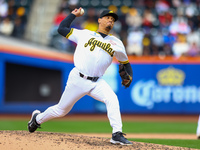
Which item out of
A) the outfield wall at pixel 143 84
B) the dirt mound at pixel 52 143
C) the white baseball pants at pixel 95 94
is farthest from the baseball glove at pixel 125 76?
the outfield wall at pixel 143 84

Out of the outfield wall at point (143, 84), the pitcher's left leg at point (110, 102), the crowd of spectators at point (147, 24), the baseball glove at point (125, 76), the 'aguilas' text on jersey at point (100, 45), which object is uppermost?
→ the crowd of spectators at point (147, 24)

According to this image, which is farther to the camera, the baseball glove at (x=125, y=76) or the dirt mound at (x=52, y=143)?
the baseball glove at (x=125, y=76)

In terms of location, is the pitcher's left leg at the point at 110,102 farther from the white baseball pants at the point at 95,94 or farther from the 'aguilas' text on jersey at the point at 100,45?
the 'aguilas' text on jersey at the point at 100,45

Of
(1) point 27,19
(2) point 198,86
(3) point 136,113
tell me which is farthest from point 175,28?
(1) point 27,19

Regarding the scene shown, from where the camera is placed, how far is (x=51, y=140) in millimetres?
4852

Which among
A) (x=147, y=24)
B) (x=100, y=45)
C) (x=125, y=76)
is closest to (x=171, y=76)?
(x=147, y=24)

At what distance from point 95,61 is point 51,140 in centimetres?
114

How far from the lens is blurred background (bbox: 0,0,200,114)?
12.4m

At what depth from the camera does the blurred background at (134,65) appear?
12359mm

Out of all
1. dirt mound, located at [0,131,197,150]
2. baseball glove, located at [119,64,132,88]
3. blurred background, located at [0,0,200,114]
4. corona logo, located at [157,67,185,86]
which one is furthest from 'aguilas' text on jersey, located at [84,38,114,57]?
corona logo, located at [157,67,185,86]

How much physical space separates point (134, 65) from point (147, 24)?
176 centimetres

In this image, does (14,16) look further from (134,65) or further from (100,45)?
(100,45)

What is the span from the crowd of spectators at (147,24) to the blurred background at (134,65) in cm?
3

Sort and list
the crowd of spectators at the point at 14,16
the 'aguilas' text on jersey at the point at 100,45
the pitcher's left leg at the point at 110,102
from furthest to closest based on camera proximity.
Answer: the crowd of spectators at the point at 14,16
the 'aguilas' text on jersey at the point at 100,45
the pitcher's left leg at the point at 110,102
